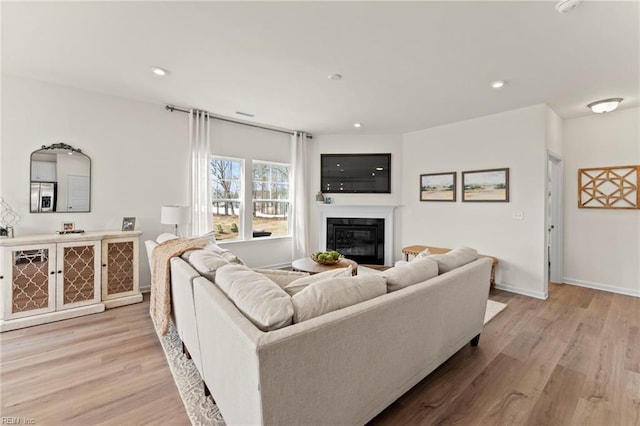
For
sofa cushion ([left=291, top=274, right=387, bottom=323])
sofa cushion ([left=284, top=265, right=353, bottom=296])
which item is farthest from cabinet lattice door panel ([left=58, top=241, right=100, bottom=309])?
sofa cushion ([left=291, top=274, right=387, bottom=323])

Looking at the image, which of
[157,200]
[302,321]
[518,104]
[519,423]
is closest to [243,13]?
[302,321]

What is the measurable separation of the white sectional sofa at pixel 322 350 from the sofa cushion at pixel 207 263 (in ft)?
0.15

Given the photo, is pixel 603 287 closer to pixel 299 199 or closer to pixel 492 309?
pixel 492 309

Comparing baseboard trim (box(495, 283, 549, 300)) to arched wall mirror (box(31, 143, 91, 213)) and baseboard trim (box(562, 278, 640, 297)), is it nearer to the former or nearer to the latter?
baseboard trim (box(562, 278, 640, 297))

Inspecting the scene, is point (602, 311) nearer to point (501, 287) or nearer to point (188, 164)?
point (501, 287)

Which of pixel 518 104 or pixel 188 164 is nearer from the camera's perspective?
pixel 518 104

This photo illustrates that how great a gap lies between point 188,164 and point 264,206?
1526mm

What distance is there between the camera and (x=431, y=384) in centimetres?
192

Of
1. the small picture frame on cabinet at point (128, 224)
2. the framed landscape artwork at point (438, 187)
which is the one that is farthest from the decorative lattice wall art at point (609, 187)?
the small picture frame on cabinet at point (128, 224)

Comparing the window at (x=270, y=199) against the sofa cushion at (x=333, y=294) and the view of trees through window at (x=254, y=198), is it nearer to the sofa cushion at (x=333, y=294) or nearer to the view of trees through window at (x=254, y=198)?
the view of trees through window at (x=254, y=198)

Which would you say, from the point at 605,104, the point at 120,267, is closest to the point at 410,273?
the point at 120,267

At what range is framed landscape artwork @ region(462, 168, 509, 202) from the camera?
4051 mm

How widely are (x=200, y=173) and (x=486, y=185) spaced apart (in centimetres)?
447

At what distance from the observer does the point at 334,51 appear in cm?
245
